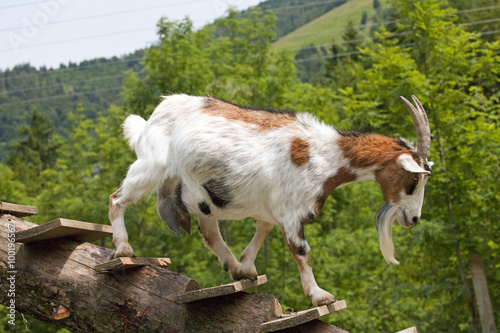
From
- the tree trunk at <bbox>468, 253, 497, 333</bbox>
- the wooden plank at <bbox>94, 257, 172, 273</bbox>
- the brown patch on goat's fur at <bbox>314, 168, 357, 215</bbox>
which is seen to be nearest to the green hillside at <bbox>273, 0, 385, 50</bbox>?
the tree trunk at <bbox>468, 253, 497, 333</bbox>

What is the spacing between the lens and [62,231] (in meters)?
4.69

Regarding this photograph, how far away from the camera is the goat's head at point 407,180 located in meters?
4.21

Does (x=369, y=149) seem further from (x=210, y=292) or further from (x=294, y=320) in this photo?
(x=210, y=292)

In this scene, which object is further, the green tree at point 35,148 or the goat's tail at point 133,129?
the green tree at point 35,148

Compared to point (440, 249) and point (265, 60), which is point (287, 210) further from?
point (265, 60)

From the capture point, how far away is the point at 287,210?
4.21 metres

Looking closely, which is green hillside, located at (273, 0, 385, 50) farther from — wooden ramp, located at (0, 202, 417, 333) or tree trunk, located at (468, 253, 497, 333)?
wooden ramp, located at (0, 202, 417, 333)

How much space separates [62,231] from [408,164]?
2877 millimetres

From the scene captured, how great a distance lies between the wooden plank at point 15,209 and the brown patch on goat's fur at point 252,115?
2188mm

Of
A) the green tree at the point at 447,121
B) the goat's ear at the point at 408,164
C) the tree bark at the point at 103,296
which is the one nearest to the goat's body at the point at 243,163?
the goat's ear at the point at 408,164

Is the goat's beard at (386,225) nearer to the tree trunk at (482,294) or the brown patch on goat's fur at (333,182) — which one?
the brown patch on goat's fur at (333,182)

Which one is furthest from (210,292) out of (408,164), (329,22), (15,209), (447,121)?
(329,22)

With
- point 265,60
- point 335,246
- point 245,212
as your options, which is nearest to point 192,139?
point 245,212

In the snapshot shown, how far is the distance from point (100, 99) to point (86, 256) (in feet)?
268
